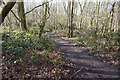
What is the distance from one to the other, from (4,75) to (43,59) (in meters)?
2.38

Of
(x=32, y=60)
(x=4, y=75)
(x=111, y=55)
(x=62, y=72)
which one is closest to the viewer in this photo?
(x=4, y=75)

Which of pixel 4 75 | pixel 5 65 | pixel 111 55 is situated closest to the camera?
pixel 4 75


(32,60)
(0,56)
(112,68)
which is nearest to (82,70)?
(112,68)

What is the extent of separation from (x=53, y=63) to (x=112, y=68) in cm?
416

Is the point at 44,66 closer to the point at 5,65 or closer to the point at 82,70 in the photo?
the point at 5,65

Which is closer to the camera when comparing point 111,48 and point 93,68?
point 93,68

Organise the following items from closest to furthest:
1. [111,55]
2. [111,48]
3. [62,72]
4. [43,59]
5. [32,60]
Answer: [62,72] < [32,60] < [43,59] < [111,55] < [111,48]

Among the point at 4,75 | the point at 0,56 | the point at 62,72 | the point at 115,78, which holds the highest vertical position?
the point at 0,56

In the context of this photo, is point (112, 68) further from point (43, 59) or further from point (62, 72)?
point (43, 59)

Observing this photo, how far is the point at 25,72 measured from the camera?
4375 mm

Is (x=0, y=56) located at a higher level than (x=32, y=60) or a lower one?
higher

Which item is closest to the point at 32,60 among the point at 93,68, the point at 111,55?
the point at 93,68

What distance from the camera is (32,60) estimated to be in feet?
17.4

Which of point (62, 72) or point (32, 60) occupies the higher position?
point (32, 60)
